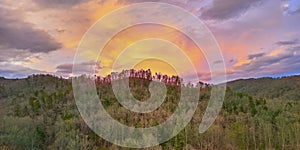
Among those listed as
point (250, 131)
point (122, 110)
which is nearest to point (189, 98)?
point (122, 110)

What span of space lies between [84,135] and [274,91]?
3935 inches

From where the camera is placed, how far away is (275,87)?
15388cm

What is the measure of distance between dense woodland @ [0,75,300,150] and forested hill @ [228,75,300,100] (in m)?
8.32

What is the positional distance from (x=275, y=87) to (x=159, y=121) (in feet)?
292

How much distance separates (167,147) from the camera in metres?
66.0

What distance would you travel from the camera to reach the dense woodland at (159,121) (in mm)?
68812

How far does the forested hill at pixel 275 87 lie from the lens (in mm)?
134125

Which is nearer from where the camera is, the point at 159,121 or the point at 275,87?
the point at 159,121

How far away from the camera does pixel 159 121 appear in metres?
83.3

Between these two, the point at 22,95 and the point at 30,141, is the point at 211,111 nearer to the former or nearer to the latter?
the point at 30,141

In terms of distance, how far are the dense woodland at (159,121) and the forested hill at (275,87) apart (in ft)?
27.3

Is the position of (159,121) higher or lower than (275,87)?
lower

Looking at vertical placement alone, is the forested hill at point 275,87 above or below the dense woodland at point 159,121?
above

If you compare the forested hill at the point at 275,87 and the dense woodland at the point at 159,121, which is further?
the forested hill at the point at 275,87
